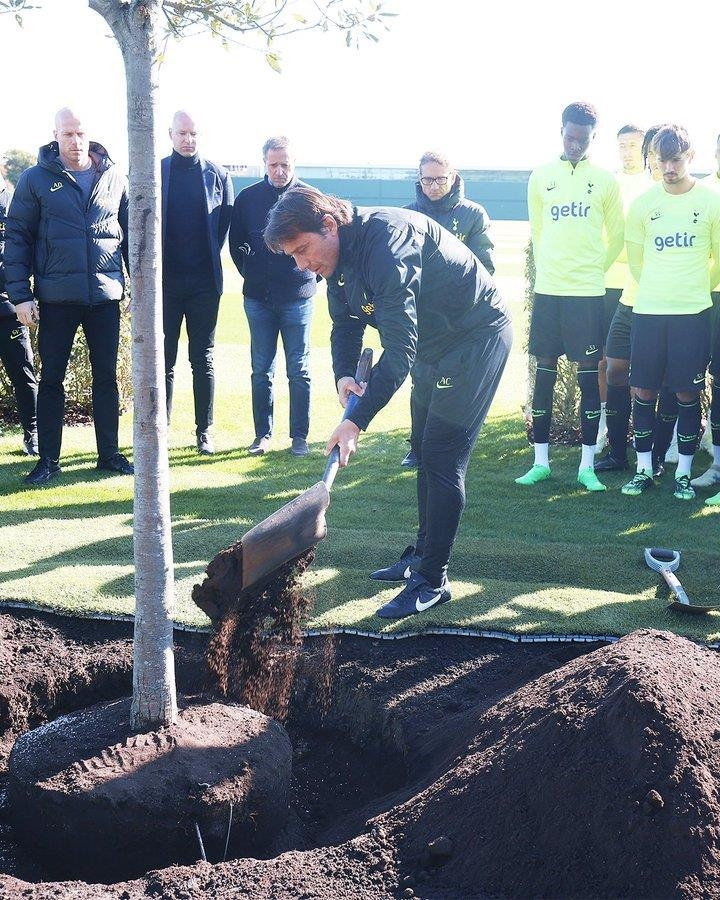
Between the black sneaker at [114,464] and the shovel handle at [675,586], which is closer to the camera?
the shovel handle at [675,586]

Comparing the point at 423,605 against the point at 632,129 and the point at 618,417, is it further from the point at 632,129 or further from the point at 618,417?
the point at 632,129

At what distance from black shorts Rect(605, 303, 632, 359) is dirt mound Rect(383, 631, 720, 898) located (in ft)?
14.7

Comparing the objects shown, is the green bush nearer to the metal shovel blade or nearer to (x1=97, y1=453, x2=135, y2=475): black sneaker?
(x1=97, y1=453, x2=135, y2=475): black sneaker

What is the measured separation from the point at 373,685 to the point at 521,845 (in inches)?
52.4

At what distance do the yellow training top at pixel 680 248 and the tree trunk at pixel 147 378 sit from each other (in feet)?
14.5

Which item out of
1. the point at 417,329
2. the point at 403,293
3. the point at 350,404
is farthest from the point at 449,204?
the point at 403,293

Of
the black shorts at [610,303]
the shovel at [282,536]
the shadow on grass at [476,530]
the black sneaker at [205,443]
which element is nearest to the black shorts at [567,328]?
the black shorts at [610,303]

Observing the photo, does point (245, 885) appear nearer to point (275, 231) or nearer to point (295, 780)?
point (295, 780)

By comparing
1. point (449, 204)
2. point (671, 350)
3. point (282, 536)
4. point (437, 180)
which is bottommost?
point (282, 536)

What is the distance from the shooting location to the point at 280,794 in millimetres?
3533

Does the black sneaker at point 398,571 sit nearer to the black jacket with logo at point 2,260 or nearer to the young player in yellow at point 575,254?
the young player in yellow at point 575,254

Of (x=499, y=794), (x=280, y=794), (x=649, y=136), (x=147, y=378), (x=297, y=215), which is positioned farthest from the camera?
(x=649, y=136)

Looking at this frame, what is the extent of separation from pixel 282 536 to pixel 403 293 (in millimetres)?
1089

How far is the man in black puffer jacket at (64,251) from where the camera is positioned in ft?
22.1
